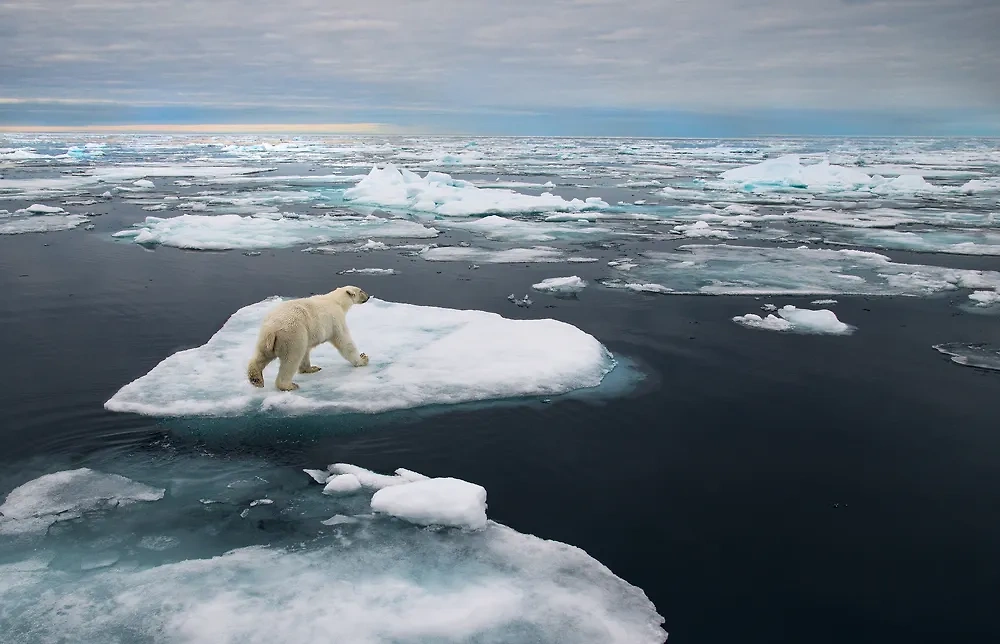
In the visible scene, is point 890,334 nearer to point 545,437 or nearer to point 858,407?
point 858,407

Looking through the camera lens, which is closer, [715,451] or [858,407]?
[715,451]

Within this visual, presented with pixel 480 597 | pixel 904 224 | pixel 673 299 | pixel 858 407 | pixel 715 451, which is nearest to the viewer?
pixel 480 597

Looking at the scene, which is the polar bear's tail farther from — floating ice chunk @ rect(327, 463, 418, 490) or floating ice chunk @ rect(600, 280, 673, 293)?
floating ice chunk @ rect(600, 280, 673, 293)

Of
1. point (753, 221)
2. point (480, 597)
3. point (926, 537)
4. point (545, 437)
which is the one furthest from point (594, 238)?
point (480, 597)

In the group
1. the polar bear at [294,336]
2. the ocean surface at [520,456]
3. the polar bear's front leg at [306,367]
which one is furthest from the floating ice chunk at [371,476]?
the polar bear's front leg at [306,367]

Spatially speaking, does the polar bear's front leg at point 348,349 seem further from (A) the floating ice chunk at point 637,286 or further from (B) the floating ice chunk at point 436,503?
(A) the floating ice chunk at point 637,286

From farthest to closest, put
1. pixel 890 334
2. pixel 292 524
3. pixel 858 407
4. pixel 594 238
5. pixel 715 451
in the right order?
pixel 594 238, pixel 890 334, pixel 858 407, pixel 715 451, pixel 292 524

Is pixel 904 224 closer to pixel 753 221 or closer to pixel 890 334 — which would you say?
pixel 753 221
